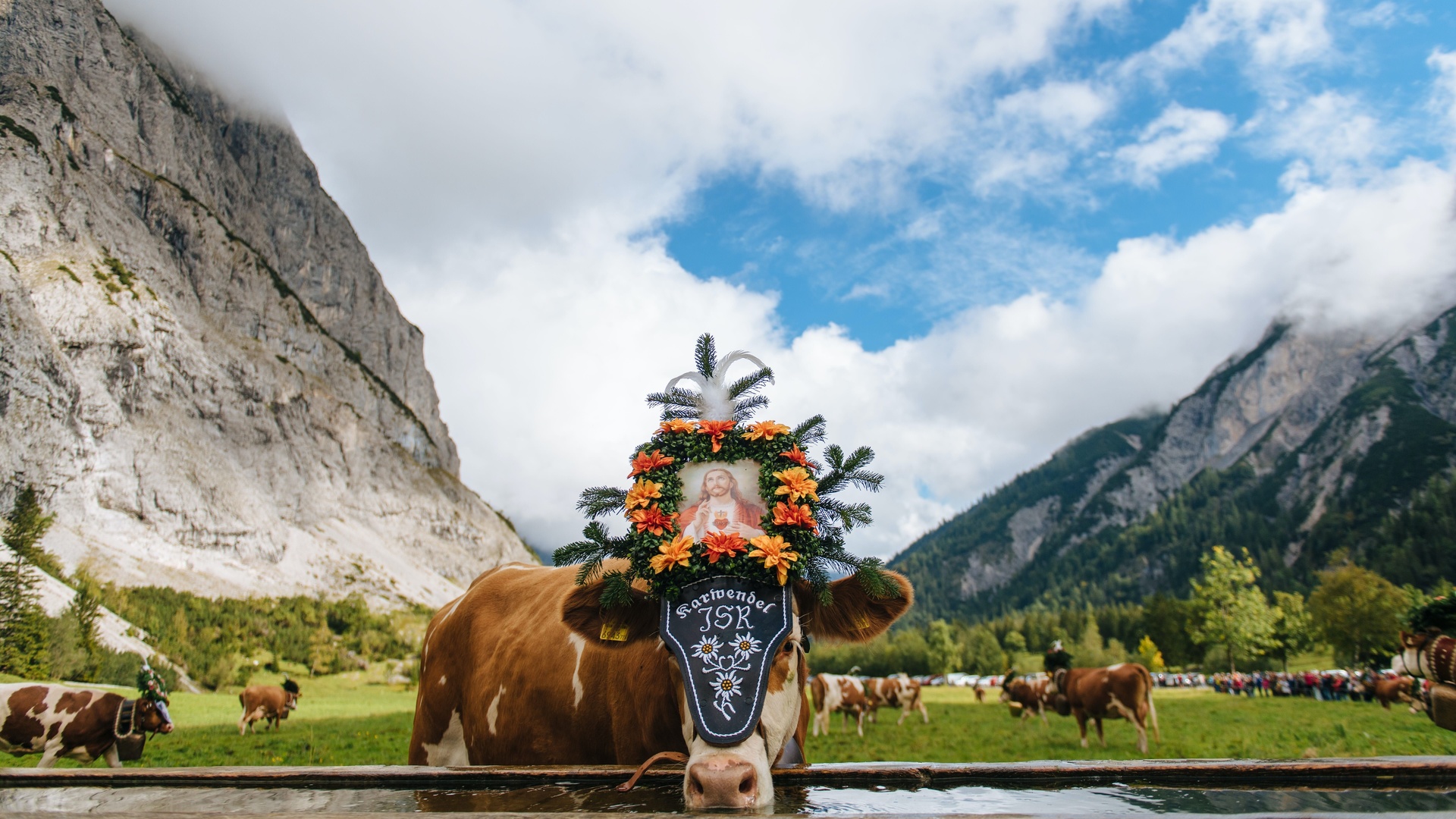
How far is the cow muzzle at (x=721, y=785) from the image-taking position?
307 centimetres

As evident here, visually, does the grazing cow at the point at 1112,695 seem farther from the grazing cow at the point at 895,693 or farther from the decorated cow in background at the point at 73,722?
the decorated cow in background at the point at 73,722

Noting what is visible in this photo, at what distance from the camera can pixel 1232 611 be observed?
50.2 meters

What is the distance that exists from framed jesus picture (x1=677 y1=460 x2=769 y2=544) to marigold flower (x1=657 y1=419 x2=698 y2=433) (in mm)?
256

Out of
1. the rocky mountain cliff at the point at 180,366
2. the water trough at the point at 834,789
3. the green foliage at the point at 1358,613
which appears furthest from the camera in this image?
the rocky mountain cliff at the point at 180,366

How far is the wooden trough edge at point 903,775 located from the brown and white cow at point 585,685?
0.48 metres

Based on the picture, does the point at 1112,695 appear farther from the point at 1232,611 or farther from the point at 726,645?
the point at 1232,611

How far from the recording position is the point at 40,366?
65.1 meters

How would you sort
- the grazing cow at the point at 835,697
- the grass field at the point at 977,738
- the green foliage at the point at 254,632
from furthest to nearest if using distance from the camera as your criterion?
1. the green foliage at the point at 254,632
2. the grazing cow at the point at 835,697
3. the grass field at the point at 977,738

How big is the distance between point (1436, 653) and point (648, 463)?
8580mm

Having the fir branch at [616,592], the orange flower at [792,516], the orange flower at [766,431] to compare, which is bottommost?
the fir branch at [616,592]

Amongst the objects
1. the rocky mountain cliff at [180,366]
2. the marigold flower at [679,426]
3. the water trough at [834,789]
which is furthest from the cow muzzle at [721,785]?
the rocky mountain cliff at [180,366]

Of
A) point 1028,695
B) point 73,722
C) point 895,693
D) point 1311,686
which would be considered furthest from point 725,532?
point 1311,686

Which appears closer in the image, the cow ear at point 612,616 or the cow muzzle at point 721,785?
the cow muzzle at point 721,785

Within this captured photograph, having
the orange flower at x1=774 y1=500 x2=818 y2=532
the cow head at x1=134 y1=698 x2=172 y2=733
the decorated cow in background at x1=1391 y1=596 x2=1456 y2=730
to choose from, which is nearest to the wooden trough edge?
the orange flower at x1=774 y1=500 x2=818 y2=532
